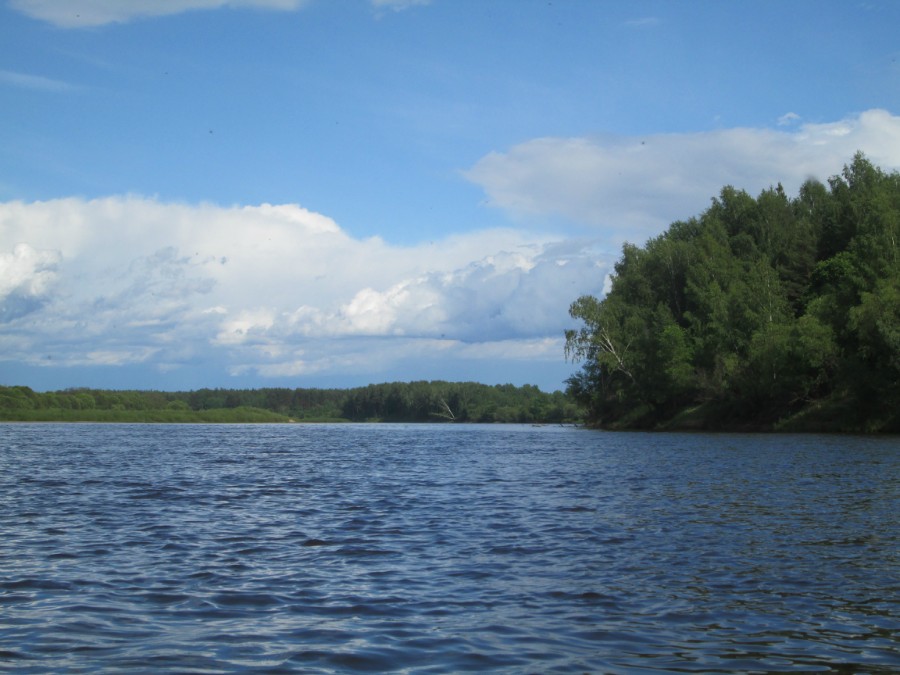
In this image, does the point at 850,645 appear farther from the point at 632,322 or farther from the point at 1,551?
the point at 632,322

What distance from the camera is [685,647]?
9852 mm

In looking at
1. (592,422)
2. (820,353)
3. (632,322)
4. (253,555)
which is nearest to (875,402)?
(820,353)

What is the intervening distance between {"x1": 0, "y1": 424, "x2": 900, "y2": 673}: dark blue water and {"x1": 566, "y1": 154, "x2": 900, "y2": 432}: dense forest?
136 ft

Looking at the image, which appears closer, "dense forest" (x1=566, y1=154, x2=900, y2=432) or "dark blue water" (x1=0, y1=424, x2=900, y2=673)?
"dark blue water" (x1=0, y1=424, x2=900, y2=673)

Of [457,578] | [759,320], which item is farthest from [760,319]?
[457,578]

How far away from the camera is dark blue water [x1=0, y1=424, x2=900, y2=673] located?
9625 mm

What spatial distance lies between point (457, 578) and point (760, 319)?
74.9 metres

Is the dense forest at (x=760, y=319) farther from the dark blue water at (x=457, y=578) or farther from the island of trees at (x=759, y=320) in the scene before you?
the dark blue water at (x=457, y=578)

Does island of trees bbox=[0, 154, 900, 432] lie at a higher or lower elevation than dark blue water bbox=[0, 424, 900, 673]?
higher

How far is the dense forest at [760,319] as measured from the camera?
65500mm

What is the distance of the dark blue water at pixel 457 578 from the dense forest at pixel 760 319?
Result: 41.6m

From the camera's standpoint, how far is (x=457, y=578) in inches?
542

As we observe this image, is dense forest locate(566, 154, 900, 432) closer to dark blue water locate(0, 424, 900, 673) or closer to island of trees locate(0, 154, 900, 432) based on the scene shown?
island of trees locate(0, 154, 900, 432)

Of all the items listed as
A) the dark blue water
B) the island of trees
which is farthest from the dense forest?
the dark blue water
